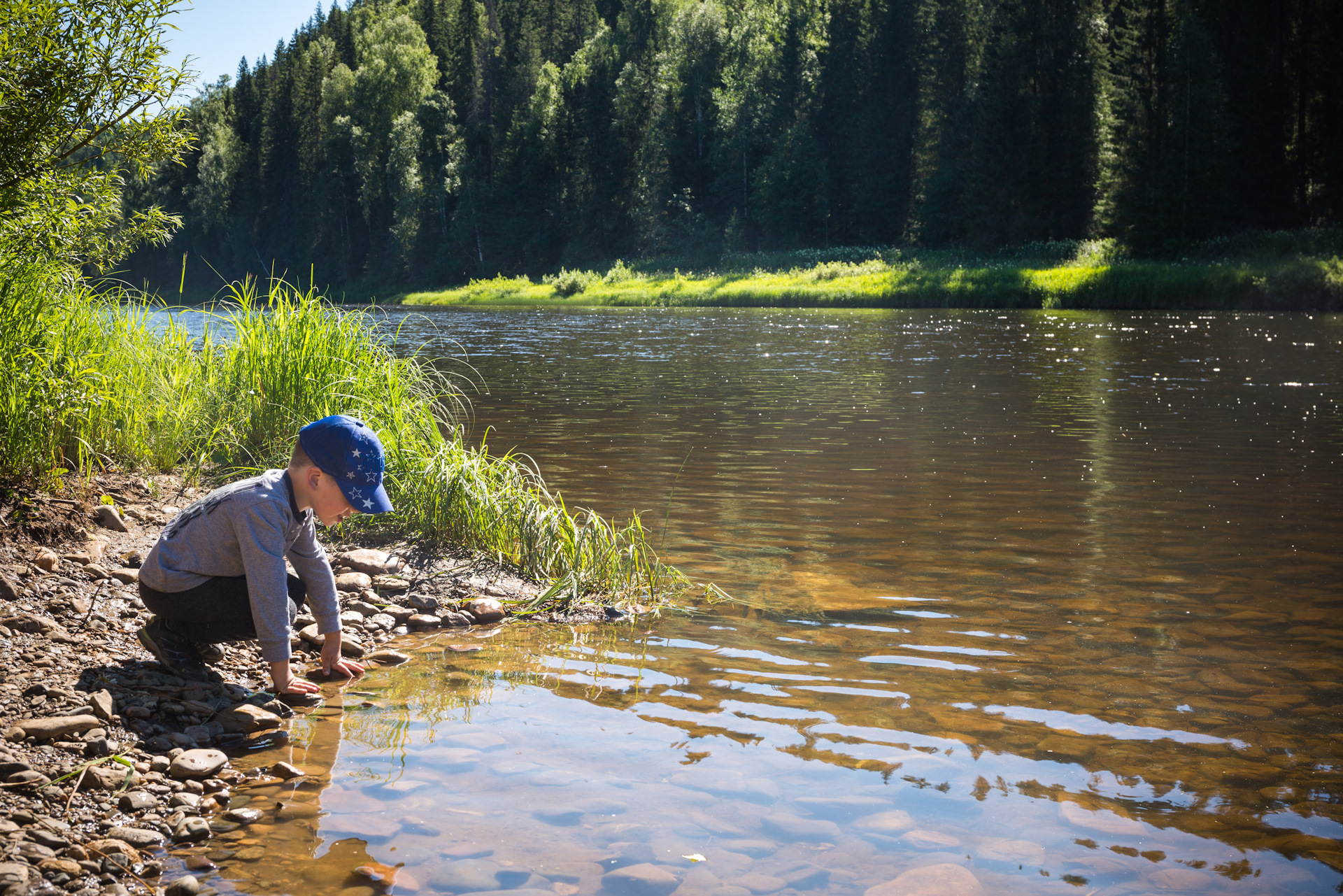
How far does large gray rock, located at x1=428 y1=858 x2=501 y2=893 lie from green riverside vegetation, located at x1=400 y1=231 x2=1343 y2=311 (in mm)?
34946

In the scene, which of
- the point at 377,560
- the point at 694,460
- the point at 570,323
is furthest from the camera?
the point at 570,323

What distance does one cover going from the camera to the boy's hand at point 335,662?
182 inches

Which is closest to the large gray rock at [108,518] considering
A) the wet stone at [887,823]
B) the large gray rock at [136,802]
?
the large gray rock at [136,802]

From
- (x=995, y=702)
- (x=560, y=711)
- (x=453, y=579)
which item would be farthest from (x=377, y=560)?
(x=995, y=702)

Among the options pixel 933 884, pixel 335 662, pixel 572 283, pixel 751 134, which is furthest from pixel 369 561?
pixel 751 134

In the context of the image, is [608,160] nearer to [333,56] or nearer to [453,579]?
[333,56]

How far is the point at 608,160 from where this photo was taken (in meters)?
72.9

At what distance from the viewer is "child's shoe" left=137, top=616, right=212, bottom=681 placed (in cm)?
427

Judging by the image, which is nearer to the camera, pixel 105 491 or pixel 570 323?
pixel 105 491

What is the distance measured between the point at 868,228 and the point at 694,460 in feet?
183

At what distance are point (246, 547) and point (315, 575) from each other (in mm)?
449

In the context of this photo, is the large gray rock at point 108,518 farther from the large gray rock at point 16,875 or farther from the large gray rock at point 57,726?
the large gray rock at point 16,875

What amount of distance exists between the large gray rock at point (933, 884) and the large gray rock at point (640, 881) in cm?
61

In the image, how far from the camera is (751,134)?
6812cm
